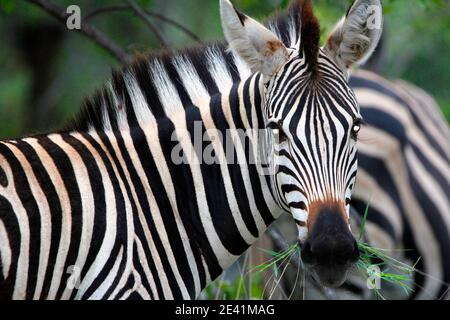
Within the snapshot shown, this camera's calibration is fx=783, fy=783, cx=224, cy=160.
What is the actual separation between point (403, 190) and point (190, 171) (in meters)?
3.99

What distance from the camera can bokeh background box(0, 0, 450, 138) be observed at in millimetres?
17047

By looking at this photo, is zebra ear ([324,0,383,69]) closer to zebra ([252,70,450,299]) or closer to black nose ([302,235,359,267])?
black nose ([302,235,359,267])

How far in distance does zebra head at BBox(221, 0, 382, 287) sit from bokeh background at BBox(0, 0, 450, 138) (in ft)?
35.1

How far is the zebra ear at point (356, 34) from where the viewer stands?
5324mm

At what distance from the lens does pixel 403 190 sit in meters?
8.84

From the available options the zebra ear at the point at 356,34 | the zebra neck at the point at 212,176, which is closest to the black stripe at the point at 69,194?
the zebra neck at the point at 212,176

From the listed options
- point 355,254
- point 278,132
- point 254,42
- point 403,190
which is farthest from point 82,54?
point 355,254

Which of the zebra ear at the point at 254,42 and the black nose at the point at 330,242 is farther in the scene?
the zebra ear at the point at 254,42

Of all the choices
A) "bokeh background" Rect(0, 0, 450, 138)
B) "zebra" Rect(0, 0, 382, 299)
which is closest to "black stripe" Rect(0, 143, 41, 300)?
"zebra" Rect(0, 0, 382, 299)

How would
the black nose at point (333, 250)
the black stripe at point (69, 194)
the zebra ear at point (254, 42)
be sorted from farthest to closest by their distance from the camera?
the zebra ear at point (254, 42), the black stripe at point (69, 194), the black nose at point (333, 250)

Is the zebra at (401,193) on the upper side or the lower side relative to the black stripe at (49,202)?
upper

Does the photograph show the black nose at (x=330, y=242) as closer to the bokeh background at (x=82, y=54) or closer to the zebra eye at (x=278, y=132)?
the zebra eye at (x=278, y=132)

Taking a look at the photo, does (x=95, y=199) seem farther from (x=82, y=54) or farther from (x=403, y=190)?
(x=82, y=54)

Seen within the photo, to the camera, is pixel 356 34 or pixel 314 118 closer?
pixel 314 118
